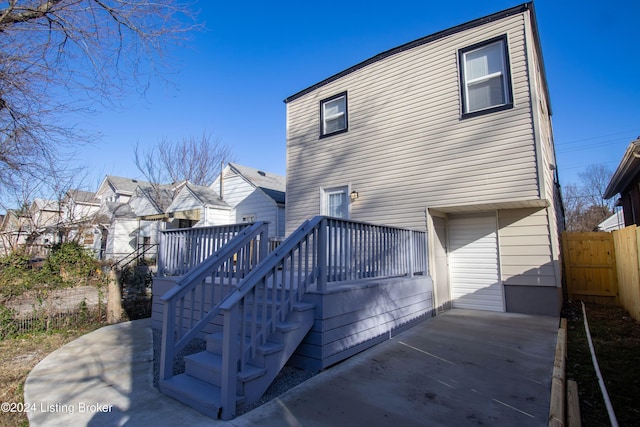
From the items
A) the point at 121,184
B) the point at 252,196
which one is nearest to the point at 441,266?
the point at 252,196

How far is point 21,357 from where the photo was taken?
4367mm

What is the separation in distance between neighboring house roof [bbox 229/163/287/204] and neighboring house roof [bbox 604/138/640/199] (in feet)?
32.7

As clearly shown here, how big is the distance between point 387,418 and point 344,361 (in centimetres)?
136

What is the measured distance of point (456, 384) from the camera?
10.6 feet

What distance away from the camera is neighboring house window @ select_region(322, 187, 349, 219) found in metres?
8.31

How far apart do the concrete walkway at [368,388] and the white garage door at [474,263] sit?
6.45 feet

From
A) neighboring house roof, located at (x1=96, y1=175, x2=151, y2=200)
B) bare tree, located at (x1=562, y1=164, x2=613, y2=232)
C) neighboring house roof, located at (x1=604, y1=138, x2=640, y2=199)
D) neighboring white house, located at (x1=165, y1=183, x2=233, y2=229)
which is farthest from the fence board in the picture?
neighboring house roof, located at (x1=96, y1=175, x2=151, y2=200)

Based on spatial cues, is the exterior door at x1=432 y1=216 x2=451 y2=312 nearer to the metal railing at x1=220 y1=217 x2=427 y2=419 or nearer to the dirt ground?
the metal railing at x1=220 y1=217 x2=427 y2=419

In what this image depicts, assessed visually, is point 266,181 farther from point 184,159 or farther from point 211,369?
point 211,369

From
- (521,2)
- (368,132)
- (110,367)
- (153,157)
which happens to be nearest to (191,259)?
(110,367)

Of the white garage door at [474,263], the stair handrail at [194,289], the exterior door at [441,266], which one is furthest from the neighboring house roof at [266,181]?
the stair handrail at [194,289]

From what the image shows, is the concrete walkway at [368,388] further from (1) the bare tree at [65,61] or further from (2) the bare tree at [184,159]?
(2) the bare tree at [184,159]

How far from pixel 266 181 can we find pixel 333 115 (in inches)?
308

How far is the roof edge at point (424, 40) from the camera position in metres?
6.08
